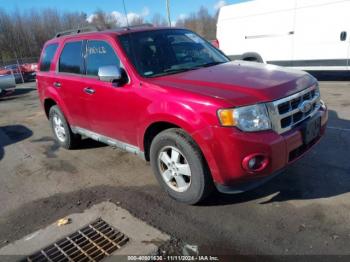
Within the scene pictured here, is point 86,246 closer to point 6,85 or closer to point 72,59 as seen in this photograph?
point 72,59

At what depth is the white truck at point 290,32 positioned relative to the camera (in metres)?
9.60

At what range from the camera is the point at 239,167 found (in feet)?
9.96

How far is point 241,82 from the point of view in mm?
3377

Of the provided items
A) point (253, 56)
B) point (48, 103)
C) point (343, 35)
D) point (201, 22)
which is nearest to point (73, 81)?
point (48, 103)

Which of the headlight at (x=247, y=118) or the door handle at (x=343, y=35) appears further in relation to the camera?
the door handle at (x=343, y=35)

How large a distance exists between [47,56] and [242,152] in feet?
14.7

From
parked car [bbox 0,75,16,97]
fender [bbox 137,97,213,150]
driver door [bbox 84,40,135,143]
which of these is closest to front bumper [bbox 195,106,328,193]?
fender [bbox 137,97,213,150]

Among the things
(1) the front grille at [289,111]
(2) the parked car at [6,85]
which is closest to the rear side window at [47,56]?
(1) the front grille at [289,111]

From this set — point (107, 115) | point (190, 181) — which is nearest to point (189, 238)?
point (190, 181)

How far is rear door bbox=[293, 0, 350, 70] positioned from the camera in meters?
9.44

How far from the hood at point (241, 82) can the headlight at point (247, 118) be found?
0.21 feet

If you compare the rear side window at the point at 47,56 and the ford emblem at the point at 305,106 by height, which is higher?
the rear side window at the point at 47,56

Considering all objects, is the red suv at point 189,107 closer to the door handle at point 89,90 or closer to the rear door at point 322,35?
the door handle at point 89,90

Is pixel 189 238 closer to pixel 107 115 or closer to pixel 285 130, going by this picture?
pixel 285 130
